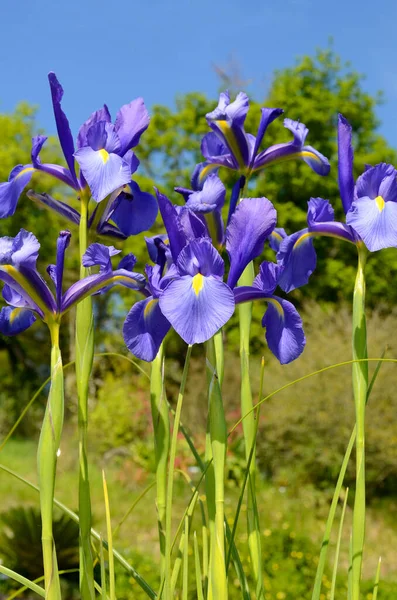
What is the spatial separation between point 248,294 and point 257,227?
149 mm

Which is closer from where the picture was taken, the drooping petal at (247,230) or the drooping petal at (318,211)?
the drooping petal at (247,230)

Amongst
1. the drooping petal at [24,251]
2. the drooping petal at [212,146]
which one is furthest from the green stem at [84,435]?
the drooping petal at [212,146]

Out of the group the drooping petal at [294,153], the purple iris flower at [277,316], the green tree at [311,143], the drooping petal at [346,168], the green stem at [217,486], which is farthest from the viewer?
the green tree at [311,143]

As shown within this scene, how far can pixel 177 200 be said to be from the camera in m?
18.4

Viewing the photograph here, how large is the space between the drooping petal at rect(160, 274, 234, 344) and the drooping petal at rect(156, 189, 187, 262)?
0.16 meters

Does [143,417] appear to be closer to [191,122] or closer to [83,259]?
[191,122]

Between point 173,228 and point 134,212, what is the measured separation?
1.56 feet

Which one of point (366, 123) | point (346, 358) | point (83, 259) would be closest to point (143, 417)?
point (346, 358)

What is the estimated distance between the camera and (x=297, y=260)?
2.02 meters

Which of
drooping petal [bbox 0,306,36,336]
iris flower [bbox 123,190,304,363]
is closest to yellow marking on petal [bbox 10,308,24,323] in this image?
drooping petal [bbox 0,306,36,336]

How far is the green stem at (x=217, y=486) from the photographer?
147 centimetres

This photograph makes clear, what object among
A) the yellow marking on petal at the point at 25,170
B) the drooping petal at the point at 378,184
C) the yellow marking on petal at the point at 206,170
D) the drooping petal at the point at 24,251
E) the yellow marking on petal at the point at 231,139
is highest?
the yellow marking on petal at the point at 231,139

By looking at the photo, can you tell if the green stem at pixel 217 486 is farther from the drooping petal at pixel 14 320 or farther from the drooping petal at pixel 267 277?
the drooping petal at pixel 14 320

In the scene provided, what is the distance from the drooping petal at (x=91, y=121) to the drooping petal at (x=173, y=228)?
413mm
